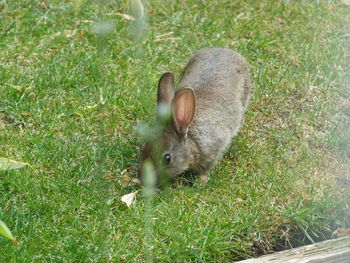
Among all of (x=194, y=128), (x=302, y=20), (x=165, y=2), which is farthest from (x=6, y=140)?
(x=302, y=20)

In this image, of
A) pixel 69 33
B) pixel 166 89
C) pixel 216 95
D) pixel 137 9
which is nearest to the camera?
pixel 137 9

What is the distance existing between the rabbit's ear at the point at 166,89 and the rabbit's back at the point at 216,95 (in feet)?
1.26

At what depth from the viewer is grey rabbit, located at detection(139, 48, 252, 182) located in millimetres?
4711

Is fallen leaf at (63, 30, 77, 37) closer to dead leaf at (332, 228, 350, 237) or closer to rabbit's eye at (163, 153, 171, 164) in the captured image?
rabbit's eye at (163, 153, 171, 164)

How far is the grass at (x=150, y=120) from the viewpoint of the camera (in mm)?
3947

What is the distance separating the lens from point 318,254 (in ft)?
12.3

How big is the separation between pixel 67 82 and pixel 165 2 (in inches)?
85.7

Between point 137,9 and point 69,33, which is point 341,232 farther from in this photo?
point 69,33

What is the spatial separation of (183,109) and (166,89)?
202mm

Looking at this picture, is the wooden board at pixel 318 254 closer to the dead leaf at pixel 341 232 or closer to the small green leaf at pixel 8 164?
the dead leaf at pixel 341 232

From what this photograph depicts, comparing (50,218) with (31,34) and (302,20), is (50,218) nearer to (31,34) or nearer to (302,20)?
(31,34)

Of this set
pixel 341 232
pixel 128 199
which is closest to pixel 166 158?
pixel 128 199

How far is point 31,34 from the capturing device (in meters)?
6.24

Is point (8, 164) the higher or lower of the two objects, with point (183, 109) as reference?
higher
